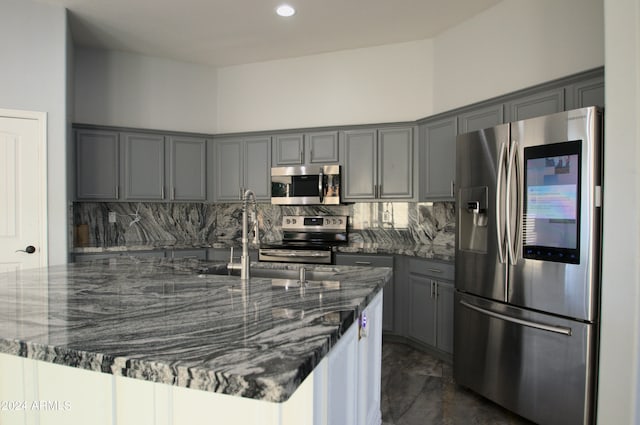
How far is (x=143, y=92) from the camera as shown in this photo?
4.48m

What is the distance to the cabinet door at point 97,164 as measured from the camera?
4.06 metres

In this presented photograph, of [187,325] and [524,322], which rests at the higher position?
[187,325]

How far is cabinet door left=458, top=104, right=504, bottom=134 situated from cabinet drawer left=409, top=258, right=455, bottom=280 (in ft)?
3.89

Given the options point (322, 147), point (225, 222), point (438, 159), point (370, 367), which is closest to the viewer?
point (370, 367)

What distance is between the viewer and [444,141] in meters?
3.60

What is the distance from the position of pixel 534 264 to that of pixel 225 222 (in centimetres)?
367

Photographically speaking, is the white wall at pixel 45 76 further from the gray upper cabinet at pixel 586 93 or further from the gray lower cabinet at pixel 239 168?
the gray upper cabinet at pixel 586 93

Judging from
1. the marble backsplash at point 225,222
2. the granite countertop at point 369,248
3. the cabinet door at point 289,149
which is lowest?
the granite countertop at point 369,248

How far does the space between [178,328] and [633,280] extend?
1.94 meters

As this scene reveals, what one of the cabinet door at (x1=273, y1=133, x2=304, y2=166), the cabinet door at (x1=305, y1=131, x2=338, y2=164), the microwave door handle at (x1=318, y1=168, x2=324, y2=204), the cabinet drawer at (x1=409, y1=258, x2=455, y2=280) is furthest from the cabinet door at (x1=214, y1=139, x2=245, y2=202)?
the cabinet drawer at (x1=409, y1=258, x2=455, y2=280)

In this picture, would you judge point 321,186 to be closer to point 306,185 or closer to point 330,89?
point 306,185

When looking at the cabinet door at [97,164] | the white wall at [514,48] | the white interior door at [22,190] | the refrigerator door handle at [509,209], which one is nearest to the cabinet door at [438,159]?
the white wall at [514,48]

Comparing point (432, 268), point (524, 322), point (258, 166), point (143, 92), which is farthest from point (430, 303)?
point (143, 92)

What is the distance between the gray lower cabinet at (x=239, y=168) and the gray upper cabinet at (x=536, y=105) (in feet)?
8.43
